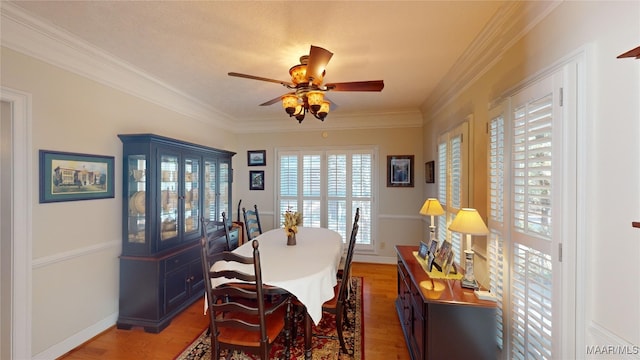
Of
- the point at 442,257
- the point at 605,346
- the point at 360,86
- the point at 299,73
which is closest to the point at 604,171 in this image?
the point at 605,346

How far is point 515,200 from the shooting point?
1.63m

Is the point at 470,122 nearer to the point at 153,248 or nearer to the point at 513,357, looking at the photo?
the point at 513,357

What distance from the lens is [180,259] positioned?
115 inches

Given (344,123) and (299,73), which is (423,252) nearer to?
(299,73)

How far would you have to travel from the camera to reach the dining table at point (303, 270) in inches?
72.2

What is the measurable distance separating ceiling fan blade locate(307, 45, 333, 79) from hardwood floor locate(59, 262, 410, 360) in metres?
2.42

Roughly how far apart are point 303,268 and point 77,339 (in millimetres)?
2231

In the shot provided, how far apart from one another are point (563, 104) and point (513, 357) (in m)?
1.60

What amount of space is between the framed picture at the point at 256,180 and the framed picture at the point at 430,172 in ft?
10.1

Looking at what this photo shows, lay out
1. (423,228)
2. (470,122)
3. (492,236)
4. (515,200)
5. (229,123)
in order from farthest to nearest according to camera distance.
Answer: (229,123) < (423,228) < (470,122) < (492,236) < (515,200)

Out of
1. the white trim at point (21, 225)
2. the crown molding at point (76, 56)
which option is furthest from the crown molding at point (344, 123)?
the white trim at point (21, 225)

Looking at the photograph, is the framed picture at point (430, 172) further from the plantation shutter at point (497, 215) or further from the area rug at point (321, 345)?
the area rug at point (321, 345)

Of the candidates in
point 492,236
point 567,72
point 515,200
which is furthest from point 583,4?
point 492,236

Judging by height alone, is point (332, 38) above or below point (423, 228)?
above
